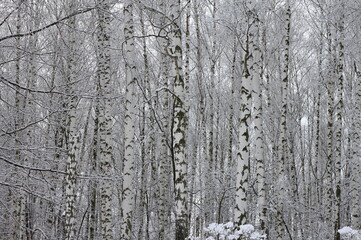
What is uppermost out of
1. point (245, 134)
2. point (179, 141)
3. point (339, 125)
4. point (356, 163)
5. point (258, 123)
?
point (339, 125)

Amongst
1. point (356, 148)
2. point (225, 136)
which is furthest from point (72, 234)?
point (225, 136)

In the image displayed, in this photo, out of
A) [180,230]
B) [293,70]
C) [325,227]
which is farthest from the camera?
[293,70]

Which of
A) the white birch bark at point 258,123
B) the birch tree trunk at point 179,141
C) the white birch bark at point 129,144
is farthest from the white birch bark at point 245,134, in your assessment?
the white birch bark at point 129,144

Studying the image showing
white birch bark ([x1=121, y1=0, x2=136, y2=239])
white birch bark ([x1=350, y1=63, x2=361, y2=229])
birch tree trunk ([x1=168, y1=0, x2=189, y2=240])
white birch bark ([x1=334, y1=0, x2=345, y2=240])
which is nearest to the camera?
birch tree trunk ([x1=168, y1=0, x2=189, y2=240])

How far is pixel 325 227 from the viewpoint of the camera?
579 inches

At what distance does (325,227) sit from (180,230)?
1043 cm

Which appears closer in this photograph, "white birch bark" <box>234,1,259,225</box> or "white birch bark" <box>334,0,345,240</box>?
"white birch bark" <box>234,1,259,225</box>

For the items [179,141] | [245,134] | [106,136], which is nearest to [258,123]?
[245,134]

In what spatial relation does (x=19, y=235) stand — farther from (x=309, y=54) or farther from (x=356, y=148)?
(x=309, y=54)

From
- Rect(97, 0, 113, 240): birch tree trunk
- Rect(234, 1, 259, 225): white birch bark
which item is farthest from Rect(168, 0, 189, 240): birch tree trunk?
Rect(97, 0, 113, 240): birch tree trunk

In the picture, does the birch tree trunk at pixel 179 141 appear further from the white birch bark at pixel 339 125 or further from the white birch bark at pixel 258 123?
the white birch bark at pixel 339 125

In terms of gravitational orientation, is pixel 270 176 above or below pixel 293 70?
below

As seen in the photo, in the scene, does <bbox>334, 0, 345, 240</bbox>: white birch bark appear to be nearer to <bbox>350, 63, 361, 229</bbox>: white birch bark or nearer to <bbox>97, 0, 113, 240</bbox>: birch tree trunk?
<bbox>350, 63, 361, 229</bbox>: white birch bark

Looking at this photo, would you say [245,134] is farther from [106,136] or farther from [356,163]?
[356,163]
